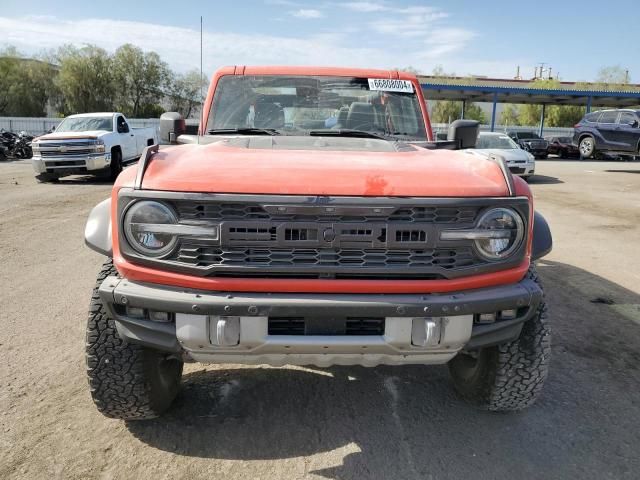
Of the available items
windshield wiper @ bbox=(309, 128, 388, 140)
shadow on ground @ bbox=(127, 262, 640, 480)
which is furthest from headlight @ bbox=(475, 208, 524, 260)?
windshield wiper @ bbox=(309, 128, 388, 140)

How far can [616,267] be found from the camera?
6480 mm

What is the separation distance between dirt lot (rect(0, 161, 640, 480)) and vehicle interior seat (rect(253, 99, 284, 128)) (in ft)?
5.63

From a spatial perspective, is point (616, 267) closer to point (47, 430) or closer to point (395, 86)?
point (395, 86)

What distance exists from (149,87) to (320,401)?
6267 cm

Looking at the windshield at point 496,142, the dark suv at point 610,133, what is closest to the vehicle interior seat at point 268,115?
the windshield at point 496,142

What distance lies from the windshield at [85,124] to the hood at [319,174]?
13.6 meters

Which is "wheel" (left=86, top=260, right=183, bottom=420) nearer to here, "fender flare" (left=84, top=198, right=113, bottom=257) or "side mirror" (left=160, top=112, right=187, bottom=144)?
"fender flare" (left=84, top=198, right=113, bottom=257)

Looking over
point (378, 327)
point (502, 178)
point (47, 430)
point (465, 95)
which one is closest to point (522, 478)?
point (378, 327)

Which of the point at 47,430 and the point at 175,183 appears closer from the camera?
the point at 175,183

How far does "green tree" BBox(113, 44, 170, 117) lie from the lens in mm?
59188

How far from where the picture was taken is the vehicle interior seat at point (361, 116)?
4016mm

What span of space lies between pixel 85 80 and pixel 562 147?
47.8m

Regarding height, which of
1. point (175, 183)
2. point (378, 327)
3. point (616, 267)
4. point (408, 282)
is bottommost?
point (616, 267)

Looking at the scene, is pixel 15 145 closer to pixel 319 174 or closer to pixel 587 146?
pixel 587 146
